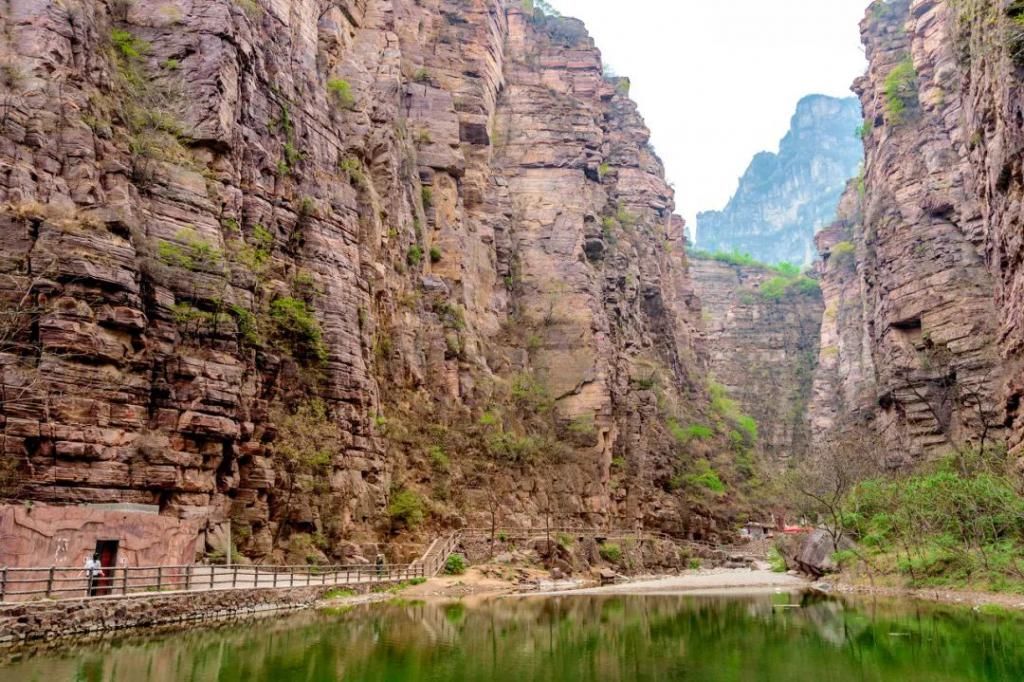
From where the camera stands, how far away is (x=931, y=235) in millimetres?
68062

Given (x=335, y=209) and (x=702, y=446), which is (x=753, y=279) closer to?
(x=702, y=446)

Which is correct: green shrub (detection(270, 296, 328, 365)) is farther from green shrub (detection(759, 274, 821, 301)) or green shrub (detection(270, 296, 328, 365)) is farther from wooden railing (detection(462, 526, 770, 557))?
green shrub (detection(759, 274, 821, 301))

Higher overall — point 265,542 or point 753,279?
point 753,279

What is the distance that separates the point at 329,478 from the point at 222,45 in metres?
21.6

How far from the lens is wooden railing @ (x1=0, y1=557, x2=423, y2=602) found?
76.4 ft

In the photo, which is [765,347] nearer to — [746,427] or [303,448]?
[746,427]

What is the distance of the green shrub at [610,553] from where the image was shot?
59.3 metres

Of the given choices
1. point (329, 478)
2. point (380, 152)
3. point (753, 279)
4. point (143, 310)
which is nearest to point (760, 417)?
point (753, 279)

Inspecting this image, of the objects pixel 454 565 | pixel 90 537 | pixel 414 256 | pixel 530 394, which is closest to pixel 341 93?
pixel 414 256

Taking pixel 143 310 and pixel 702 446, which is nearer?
pixel 143 310

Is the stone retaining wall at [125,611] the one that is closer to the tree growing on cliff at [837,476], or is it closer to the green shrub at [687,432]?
the tree growing on cliff at [837,476]

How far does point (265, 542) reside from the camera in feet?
123

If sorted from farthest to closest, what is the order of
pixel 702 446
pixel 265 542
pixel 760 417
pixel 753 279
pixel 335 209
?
1. pixel 753 279
2. pixel 760 417
3. pixel 702 446
4. pixel 335 209
5. pixel 265 542

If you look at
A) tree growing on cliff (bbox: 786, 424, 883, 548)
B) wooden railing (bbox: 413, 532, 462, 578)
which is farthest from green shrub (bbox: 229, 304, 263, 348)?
tree growing on cliff (bbox: 786, 424, 883, 548)
